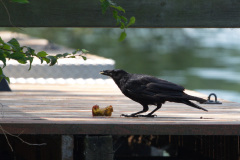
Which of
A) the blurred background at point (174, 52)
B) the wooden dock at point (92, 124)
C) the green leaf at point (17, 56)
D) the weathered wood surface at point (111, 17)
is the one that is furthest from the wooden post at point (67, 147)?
the blurred background at point (174, 52)

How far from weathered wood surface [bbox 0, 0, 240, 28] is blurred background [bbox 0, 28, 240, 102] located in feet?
46.3

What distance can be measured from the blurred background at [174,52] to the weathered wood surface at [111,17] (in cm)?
1411

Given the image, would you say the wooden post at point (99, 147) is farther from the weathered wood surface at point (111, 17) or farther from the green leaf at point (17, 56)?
the weathered wood surface at point (111, 17)

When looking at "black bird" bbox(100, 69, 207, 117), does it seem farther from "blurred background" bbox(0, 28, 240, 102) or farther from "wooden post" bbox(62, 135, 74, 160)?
"blurred background" bbox(0, 28, 240, 102)

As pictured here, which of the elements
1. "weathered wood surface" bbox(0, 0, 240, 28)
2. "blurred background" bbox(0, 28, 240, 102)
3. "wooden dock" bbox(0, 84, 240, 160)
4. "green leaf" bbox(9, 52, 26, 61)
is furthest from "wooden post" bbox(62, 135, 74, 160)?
"blurred background" bbox(0, 28, 240, 102)

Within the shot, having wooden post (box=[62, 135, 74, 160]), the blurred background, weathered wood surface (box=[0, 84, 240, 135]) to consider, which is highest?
the blurred background

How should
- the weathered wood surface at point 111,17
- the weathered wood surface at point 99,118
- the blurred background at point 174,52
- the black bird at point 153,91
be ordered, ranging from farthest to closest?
the blurred background at point 174,52 → the weathered wood surface at point 111,17 → the black bird at point 153,91 → the weathered wood surface at point 99,118

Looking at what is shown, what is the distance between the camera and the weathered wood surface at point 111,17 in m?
3.93

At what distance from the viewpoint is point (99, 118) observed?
3.68m

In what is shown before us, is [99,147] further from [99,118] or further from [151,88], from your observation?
[151,88]

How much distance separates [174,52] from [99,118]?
71.1 feet

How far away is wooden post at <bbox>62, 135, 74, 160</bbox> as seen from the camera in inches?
132

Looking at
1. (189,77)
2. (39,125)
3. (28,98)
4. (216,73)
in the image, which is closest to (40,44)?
(28,98)

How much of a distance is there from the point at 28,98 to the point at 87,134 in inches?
74.4
